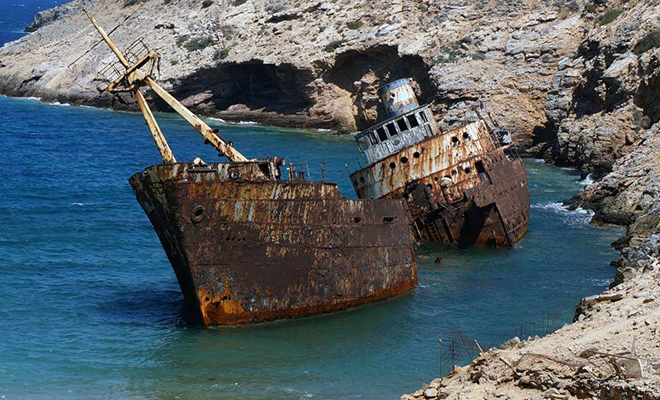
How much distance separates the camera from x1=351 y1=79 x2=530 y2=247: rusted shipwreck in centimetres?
2530

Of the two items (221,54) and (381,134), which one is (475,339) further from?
(221,54)

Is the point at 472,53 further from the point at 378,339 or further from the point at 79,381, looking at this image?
the point at 79,381

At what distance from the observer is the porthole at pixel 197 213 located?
672 inches

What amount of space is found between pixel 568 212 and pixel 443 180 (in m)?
6.77

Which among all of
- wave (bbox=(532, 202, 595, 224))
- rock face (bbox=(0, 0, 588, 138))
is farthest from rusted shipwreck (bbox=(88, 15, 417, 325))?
rock face (bbox=(0, 0, 588, 138))

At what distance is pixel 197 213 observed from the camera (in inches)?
674

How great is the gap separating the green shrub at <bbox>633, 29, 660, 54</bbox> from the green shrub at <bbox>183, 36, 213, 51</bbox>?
32609 mm

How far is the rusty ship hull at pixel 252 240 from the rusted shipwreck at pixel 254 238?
0.02m

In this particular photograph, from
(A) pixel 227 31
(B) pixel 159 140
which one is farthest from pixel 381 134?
(A) pixel 227 31

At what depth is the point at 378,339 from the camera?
17.3 metres

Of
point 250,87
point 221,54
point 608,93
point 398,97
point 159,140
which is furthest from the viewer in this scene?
point 221,54

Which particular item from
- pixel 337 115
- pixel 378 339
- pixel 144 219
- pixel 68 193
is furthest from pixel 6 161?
pixel 378 339

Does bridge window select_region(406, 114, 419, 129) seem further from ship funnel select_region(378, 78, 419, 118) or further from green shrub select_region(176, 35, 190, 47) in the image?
green shrub select_region(176, 35, 190, 47)

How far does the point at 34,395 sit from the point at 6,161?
2760 cm
